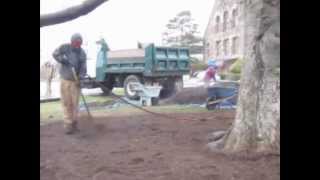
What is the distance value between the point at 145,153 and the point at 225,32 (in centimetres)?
111

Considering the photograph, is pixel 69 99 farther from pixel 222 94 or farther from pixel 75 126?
pixel 222 94

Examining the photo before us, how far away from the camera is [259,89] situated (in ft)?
12.9

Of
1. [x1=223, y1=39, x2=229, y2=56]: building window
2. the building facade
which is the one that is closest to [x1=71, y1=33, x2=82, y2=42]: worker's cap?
the building facade

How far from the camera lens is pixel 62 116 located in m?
3.83

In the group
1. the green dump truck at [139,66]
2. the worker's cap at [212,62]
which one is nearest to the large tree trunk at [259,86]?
the worker's cap at [212,62]

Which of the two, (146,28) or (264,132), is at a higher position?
(146,28)

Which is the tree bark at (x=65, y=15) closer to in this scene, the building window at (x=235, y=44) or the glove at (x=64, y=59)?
the glove at (x=64, y=59)

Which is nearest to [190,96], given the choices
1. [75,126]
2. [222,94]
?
[222,94]

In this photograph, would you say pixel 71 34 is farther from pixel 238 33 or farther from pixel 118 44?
pixel 238 33

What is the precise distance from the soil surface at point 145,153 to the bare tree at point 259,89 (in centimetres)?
10

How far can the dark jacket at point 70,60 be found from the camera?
3.83 m

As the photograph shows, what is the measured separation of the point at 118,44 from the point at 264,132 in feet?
4.24
